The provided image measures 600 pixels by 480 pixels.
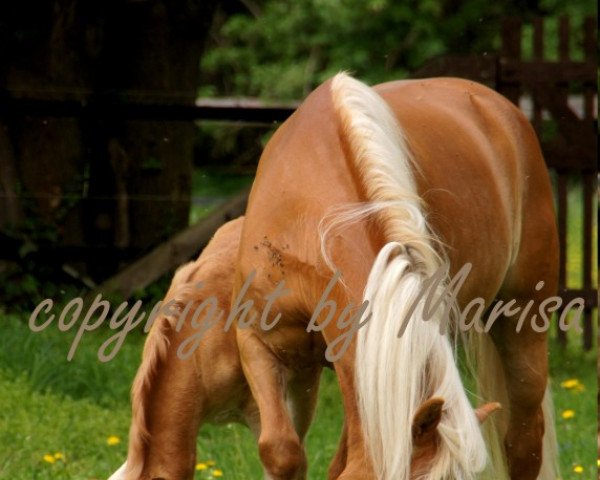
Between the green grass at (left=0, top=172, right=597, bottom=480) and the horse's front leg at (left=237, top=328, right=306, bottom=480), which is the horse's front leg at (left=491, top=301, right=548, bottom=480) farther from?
the horse's front leg at (left=237, top=328, right=306, bottom=480)

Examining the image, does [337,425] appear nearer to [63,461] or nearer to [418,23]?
[63,461]

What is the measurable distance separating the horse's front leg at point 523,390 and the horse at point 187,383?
94 centimetres

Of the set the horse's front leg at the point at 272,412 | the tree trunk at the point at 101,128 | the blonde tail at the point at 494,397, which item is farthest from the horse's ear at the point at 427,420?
the tree trunk at the point at 101,128

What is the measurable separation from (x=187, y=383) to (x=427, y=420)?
4.80 feet

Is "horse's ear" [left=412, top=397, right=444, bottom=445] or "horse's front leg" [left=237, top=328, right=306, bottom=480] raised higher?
"horse's ear" [left=412, top=397, right=444, bottom=445]

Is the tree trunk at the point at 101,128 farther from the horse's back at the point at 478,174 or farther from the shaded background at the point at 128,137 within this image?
the horse's back at the point at 478,174

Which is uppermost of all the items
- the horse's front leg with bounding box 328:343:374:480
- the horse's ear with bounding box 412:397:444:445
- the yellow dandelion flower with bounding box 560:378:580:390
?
the horse's ear with bounding box 412:397:444:445

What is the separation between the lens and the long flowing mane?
3.06 meters

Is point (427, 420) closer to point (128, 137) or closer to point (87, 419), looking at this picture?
point (87, 419)

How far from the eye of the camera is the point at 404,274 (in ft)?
10.8

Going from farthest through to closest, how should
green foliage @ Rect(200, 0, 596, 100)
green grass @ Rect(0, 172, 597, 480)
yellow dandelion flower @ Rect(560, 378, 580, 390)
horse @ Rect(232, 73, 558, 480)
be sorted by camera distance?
green foliage @ Rect(200, 0, 596, 100) < yellow dandelion flower @ Rect(560, 378, 580, 390) < green grass @ Rect(0, 172, 597, 480) < horse @ Rect(232, 73, 558, 480)

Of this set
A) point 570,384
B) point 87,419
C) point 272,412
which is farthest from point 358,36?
point 272,412

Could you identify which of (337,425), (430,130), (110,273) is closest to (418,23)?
(110,273)

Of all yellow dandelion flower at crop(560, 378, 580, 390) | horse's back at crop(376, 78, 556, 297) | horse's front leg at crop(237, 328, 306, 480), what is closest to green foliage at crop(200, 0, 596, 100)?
yellow dandelion flower at crop(560, 378, 580, 390)
